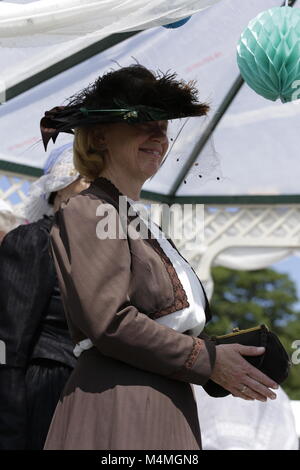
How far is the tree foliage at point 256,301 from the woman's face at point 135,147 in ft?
97.1

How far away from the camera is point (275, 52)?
2508mm

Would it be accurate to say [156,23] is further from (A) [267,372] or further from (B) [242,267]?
(B) [242,267]

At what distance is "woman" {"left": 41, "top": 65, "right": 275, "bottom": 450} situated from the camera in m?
1.78

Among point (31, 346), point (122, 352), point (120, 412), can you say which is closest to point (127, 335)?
point (122, 352)

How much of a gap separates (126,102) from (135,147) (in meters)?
0.11

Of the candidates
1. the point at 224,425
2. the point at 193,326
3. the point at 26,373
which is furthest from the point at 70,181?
the point at 224,425

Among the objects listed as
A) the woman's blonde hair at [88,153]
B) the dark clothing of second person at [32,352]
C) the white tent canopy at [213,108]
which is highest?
the woman's blonde hair at [88,153]

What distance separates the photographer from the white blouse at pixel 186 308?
6.19ft

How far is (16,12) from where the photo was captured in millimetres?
2143

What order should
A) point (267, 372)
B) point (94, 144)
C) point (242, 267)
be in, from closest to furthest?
point (267, 372)
point (94, 144)
point (242, 267)

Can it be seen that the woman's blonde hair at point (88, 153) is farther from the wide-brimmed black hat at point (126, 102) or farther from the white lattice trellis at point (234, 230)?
the white lattice trellis at point (234, 230)

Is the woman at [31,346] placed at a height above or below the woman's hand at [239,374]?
below

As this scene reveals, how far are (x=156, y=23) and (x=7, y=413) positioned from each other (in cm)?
128

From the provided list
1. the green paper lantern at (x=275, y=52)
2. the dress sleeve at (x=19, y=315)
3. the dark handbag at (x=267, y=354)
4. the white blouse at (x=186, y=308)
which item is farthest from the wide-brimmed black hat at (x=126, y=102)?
the dress sleeve at (x=19, y=315)
